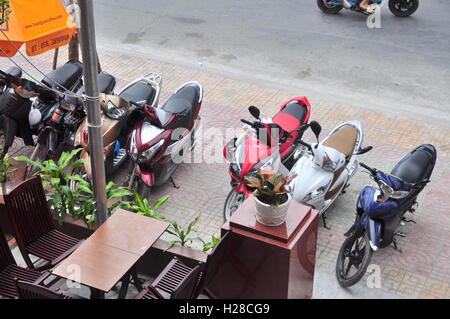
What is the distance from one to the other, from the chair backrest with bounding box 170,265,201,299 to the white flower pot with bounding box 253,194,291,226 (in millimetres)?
696

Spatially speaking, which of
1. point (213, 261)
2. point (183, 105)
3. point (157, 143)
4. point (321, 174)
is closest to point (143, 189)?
point (157, 143)

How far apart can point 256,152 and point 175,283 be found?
278 centimetres

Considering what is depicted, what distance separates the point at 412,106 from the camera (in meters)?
10.4

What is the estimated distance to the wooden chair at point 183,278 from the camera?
14.9 ft

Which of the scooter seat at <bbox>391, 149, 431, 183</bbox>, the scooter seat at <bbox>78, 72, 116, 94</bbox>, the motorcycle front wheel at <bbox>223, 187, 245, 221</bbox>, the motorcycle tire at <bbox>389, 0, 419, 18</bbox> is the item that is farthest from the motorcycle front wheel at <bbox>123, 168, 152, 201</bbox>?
the motorcycle tire at <bbox>389, 0, 419, 18</bbox>

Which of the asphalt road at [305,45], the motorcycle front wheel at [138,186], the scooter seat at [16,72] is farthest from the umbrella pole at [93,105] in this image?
the asphalt road at [305,45]

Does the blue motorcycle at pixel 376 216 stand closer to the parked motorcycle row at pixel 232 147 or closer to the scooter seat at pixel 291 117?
the parked motorcycle row at pixel 232 147

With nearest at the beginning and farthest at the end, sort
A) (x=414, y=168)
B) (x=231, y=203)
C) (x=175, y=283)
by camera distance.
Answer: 1. (x=175, y=283)
2. (x=414, y=168)
3. (x=231, y=203)

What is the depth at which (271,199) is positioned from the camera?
16.8 feet

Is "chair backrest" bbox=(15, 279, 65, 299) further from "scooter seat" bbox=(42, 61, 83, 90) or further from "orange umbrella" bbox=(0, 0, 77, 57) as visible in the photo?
"scooter seat" bbox=(42, 61, 83, 90)

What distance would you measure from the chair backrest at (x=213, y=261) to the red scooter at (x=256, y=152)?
1.94 meters

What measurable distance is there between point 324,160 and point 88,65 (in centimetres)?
297

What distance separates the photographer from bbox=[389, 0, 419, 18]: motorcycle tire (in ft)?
45.2

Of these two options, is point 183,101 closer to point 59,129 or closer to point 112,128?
point 112,128
